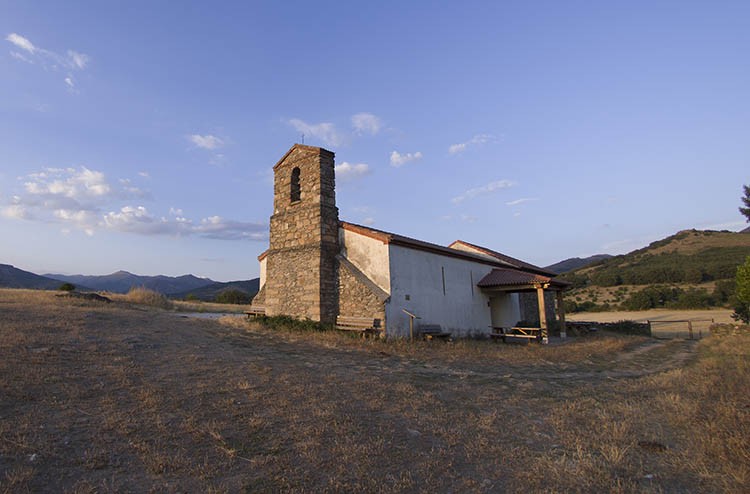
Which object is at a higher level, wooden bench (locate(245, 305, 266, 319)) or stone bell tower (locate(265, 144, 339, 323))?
stone bell tower (locate(265, 144, 339, 323))

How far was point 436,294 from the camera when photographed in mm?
17297

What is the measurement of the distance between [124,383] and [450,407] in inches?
227

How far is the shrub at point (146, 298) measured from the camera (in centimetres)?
2422

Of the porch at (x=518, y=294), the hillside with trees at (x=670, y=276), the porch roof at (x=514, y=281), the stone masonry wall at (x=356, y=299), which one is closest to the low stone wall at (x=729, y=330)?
the porch at (x=518, y=294)

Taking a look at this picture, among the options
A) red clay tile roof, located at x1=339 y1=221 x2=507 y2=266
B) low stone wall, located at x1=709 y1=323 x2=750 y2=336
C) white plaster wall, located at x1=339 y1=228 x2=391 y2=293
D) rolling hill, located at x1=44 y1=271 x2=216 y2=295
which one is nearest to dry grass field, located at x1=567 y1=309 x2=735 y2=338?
low stone wall, located at x1=709 y1=323 x2=750 y2=336

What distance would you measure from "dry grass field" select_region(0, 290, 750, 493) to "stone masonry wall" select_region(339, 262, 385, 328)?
374 cm

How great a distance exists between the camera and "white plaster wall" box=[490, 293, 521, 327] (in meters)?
21.8

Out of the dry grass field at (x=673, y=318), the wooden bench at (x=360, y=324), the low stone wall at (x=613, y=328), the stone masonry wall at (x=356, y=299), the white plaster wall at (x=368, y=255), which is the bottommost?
the dry grass field at (x=673, y=318)

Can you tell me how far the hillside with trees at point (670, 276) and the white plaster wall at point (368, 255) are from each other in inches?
1349

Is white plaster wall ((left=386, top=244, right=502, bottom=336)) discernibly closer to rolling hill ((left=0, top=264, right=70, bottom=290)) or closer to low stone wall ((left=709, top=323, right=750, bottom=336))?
low stone wall ((left=709, top=323, right=750, bottom=336))

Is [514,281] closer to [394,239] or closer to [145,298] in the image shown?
[394,239]

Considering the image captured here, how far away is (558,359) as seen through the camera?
13.1m

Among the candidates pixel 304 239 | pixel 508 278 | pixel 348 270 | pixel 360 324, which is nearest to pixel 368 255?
pixel 348 270

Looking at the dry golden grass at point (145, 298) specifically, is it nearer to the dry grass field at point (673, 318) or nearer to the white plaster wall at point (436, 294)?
the white plaster wall at point (436, 294)
